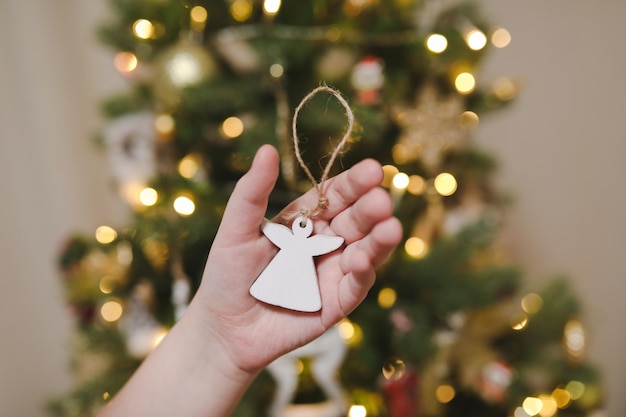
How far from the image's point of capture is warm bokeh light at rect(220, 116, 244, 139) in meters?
0.99

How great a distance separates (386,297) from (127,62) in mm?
763

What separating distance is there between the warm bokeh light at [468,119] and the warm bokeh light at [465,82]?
0.17 feet

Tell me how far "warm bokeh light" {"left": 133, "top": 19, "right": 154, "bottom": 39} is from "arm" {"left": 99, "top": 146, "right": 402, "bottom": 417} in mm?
615

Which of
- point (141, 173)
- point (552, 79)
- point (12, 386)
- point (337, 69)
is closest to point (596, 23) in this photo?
point (552, 79)

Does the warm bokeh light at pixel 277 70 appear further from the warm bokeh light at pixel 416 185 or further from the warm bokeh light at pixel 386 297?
the warm bokeh light at pixel 386 297

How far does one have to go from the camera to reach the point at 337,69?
3.26 feet

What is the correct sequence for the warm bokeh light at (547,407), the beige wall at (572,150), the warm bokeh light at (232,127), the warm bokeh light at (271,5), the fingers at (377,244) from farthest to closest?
the beige wall at (572,150)
the warm bokeh light at (547,407)
the warm bokeh light at (232,127)
the warm bokeh light at (271,5)
the fingers at (377,244)

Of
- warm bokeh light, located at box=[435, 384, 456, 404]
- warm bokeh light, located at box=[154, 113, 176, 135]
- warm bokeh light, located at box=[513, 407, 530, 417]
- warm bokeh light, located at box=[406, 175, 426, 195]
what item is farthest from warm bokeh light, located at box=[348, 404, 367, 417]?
warm bokeh light, located at box=[154, 113, 176, 135]

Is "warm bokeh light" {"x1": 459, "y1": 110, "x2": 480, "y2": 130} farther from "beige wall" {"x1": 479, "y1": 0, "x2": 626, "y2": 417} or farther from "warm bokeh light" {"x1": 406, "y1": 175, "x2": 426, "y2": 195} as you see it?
"beige wall" {"x1": 479, "y1": 0, "x2": 626, "y2": 417}

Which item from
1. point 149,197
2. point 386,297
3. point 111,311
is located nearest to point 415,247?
point 386,297

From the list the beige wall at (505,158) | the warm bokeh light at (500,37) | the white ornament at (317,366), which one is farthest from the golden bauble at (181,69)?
the beige wall at (505,158)

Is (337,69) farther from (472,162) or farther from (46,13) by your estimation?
(46,13)

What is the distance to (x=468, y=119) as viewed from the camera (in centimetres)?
109

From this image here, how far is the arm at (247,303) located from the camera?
48 cm
